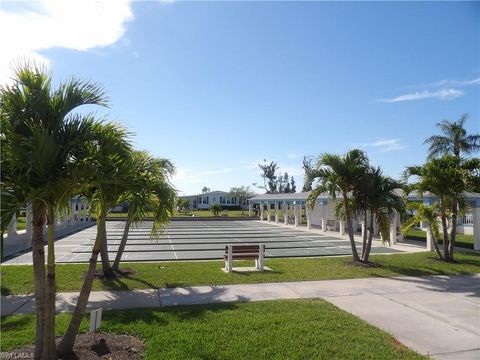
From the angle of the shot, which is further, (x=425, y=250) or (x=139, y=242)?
(x=139, y=242)

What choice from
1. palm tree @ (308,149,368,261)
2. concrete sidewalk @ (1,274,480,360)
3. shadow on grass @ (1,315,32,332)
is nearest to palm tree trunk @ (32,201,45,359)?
shadow on grass @ (1,315,32,332)

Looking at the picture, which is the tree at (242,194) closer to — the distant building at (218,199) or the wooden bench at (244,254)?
the distant building at (218,199)

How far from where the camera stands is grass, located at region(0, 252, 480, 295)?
956 cm

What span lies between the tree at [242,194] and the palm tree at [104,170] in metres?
70.0

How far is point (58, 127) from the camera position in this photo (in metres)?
4.66

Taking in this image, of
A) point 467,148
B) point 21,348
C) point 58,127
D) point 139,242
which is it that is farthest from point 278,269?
point 467,148

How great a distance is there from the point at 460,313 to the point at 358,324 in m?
2.39

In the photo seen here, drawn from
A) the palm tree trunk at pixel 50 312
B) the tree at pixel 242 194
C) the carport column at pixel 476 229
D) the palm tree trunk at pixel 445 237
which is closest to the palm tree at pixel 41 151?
the palm tree trunk at pixel 50 312

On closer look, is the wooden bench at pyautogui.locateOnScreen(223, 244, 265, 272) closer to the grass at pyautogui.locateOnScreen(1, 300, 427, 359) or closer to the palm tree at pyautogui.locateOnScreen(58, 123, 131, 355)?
the grass at pyautogui.locateOnScreen(1, 300, 427, 359)

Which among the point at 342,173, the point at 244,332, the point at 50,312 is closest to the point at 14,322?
the point at 50,312

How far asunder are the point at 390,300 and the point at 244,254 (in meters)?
4.70

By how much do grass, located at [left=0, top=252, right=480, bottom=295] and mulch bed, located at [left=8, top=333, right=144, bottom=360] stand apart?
11.6 ft

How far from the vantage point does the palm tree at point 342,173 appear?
12945mm

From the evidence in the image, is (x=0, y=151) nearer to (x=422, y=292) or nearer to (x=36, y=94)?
(x=36, y=94)
